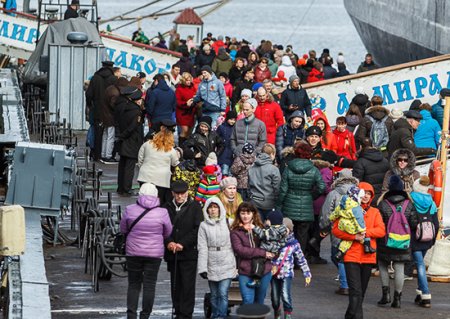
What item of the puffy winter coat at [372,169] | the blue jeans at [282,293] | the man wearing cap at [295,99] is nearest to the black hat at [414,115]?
the puffy winter coat at [372,169]

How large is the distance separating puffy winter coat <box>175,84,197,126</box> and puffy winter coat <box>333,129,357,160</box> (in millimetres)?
5322

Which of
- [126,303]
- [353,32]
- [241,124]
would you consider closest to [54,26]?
[241,124]

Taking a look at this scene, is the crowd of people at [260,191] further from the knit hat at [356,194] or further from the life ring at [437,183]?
the life ring at [437,183]

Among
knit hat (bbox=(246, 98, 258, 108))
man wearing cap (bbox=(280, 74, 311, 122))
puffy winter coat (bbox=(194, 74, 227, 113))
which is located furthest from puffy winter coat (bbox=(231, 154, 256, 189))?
puffy winter coat (bbox=(194, 74, 227, 113))

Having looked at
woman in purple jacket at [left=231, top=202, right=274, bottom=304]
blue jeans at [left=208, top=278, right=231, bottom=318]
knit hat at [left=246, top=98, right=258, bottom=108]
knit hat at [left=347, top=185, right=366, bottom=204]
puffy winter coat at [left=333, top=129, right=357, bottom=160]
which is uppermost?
knit hat at [left=246, top=98, right=258, bottom=108]

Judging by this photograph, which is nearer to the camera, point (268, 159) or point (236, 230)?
point (236, 230)

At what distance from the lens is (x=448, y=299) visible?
53.5 feet

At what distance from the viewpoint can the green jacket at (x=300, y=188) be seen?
17328 millimetres

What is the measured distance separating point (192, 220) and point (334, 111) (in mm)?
14774

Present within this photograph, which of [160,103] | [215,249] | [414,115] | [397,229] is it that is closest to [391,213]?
[397,229]

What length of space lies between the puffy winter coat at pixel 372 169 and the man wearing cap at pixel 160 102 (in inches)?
284

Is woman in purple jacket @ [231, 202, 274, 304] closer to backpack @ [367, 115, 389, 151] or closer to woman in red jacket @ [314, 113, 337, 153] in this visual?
woman in red jacket @ [314, 113, 337, 153]

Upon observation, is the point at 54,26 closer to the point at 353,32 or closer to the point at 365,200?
the point at 365,200

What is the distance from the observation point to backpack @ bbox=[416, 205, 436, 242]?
15680 millimetres
